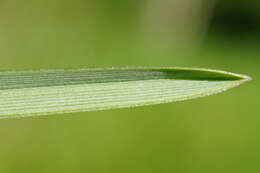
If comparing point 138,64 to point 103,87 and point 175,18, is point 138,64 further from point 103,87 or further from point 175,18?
point 103,87

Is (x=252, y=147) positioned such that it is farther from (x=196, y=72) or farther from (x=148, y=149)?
(x=196, y=72)

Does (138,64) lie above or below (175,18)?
below

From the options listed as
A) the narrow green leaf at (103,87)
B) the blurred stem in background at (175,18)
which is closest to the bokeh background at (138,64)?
the blurred stem in background at (175,18)

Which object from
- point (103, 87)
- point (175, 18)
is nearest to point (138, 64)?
point (175, 18)

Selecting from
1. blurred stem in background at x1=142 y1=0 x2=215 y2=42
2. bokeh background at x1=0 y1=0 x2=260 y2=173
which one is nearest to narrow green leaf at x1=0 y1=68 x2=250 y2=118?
bokeh background at x1=0 y1=0 x2=260 y2=173

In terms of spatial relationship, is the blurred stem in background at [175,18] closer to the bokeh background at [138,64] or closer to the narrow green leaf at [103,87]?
the bokeh background at [138,64]

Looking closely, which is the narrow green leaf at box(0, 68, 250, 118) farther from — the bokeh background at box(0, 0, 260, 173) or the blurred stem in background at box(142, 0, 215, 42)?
the blurred stem in background at box(142, 0, 215, 42)

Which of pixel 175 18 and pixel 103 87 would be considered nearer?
pixel 103 87
